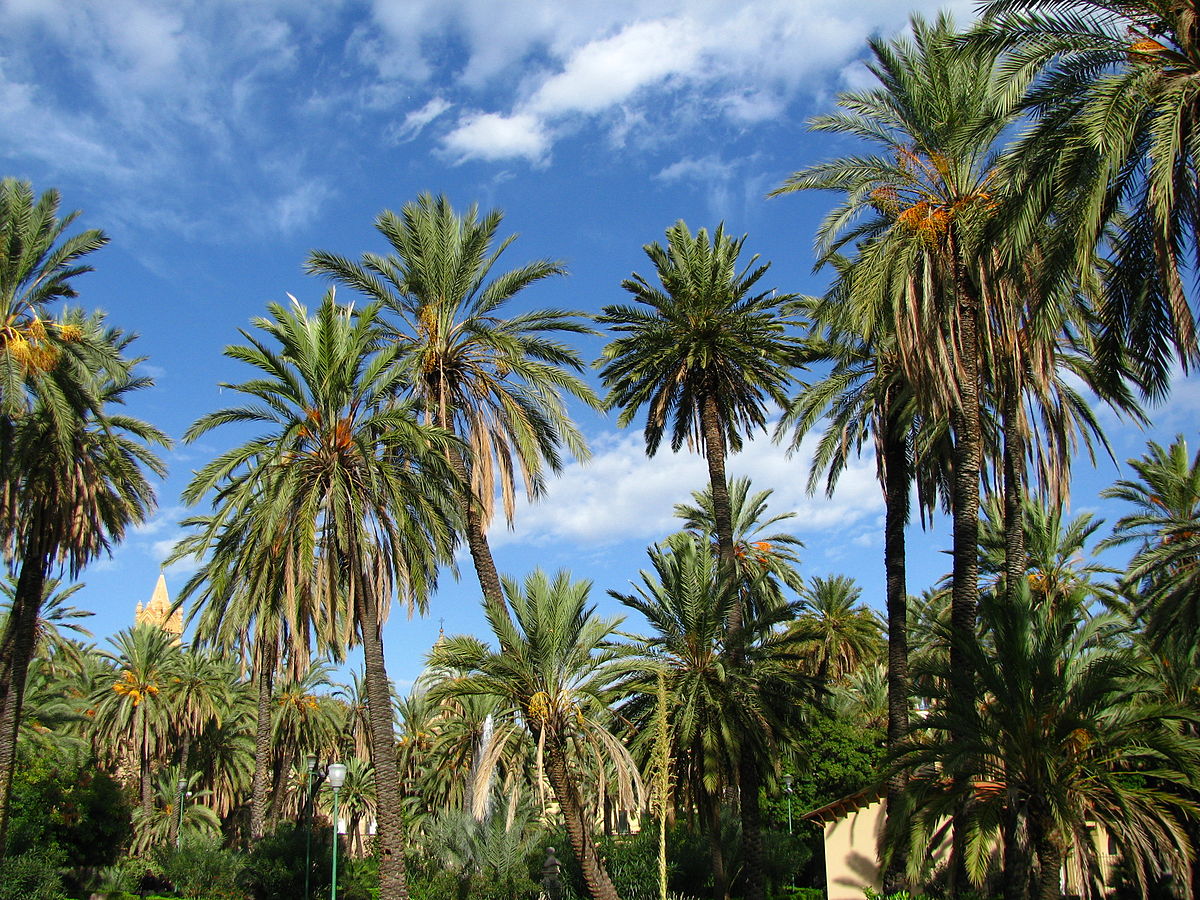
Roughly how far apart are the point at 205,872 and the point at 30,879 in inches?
207

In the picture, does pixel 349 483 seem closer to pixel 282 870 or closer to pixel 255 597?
pixel 255 597

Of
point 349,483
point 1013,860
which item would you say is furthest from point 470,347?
point 1013,860

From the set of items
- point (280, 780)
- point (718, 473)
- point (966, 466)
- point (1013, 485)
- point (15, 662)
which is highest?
point (718, 473)

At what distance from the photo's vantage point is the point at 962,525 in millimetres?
16859

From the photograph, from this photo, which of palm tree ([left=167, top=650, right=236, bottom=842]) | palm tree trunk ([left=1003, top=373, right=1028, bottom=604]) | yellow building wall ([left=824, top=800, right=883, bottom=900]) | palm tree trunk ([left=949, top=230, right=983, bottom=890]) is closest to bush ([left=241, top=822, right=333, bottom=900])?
palm tree ([left=167, top=650, right=236, bottom=842])

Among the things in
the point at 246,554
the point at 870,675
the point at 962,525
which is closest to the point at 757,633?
the point at 962,525

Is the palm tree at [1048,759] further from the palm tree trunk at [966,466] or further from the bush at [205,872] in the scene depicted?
the bush at [205,872]

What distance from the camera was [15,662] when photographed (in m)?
19.9

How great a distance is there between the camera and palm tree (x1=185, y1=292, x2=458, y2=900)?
17.7 meters

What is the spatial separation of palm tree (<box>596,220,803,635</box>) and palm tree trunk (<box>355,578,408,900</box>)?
884 centimetres

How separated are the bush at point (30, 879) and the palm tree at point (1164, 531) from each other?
26.5 meters

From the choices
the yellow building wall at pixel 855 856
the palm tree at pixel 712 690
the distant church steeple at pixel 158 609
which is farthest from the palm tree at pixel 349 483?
the distant church steeple at pixel 158 609

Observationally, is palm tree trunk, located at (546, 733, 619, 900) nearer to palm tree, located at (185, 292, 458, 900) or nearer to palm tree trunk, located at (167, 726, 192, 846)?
palm tree, located at (185, 292, 458, 900)

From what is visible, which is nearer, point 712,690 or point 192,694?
point 712,690
